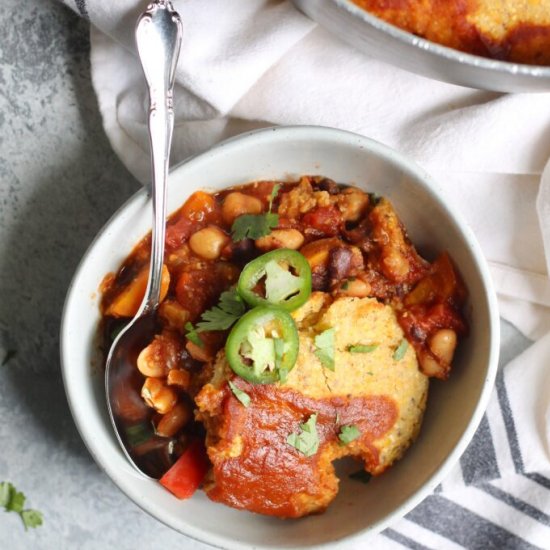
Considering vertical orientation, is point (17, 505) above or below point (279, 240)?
below

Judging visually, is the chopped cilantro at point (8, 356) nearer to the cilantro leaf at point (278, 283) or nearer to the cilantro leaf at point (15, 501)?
the cilantro leaf at point (15, 501)

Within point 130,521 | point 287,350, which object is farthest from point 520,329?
point 130,521

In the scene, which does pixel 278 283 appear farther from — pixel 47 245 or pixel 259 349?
pixel 47 245

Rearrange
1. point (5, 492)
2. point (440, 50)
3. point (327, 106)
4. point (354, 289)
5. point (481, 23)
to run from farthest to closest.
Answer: point (5, 492) < point (327, 106) < point (354, 289) < point (481, 23) < point (440, 50)

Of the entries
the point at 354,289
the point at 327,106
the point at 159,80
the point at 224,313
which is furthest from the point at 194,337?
the point at 327,106

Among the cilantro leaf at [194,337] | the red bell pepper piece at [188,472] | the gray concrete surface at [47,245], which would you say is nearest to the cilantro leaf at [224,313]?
the cilantro leaf at [194,337]

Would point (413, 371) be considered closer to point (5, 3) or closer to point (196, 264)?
point (196, 264)
